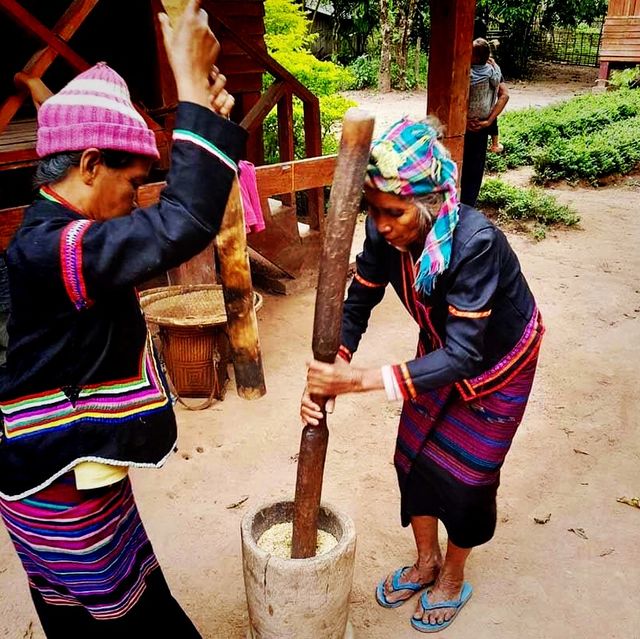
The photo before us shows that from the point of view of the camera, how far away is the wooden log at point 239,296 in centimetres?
206

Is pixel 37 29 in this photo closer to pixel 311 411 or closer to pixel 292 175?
pixel 292 175

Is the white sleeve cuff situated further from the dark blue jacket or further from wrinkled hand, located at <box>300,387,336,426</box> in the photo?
the dark blue jacket

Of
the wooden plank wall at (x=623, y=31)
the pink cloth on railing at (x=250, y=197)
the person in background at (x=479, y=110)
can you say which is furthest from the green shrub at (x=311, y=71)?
the wooden plank wall at (x=623, y=31)

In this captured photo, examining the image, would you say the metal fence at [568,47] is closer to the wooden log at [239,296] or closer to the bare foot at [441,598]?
the bare foot at [441,598]

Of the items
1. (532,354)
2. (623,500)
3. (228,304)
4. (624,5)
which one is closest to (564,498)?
(623,500)

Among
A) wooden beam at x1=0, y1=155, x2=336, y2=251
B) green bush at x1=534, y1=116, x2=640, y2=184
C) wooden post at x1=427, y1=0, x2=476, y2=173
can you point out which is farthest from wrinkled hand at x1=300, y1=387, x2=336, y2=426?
green bush at x1=534, y1=116, x2=640, y2=184

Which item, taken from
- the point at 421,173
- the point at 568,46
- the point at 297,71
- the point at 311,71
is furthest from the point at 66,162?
the point at 568,46

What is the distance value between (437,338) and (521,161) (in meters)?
9.36

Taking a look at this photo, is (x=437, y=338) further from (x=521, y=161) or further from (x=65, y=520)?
(x=521, y=161)

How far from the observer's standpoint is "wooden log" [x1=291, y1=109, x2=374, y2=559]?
167 centimetres

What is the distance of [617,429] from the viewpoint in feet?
12.9

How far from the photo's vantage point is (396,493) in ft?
11.1

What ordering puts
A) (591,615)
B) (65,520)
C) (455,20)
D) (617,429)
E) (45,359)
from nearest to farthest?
(45,359)
(65,520)
(591,615)
(617,429)
(455,20)

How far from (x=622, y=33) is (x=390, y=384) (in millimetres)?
18308
